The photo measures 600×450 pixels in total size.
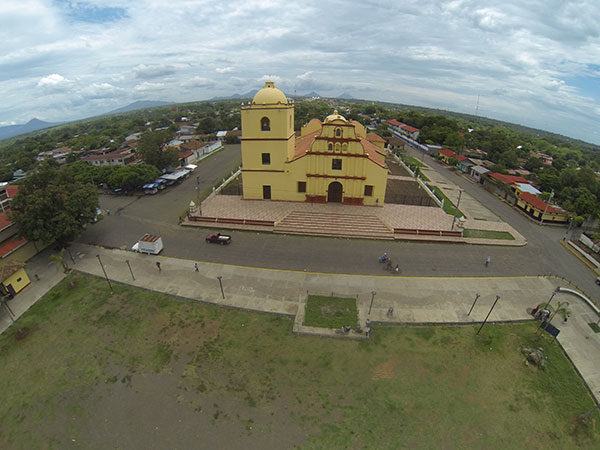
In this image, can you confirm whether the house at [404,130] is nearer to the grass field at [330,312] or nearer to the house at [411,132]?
the house at [411,132]

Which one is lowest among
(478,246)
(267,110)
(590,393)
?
(590,393)

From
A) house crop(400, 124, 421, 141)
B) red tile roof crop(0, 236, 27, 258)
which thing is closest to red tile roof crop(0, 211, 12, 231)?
red tile roof crop(0, 236, 27, 258)

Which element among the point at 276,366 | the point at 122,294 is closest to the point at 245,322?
the point at 276,366

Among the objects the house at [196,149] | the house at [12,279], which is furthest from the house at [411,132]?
the house at [12,279]

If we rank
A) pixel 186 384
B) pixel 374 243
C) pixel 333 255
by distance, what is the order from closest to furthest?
pixel 186 384
pixel 333 255
pixel 374 243

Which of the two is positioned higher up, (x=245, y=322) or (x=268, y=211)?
(x=268, y=211)

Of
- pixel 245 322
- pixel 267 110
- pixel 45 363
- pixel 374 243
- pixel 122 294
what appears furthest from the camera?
pixel 267 110

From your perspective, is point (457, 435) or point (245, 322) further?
point (245, 322)

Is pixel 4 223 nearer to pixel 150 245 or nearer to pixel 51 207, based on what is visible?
pixel 51 207

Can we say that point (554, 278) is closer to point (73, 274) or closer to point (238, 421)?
point (238, 421)
